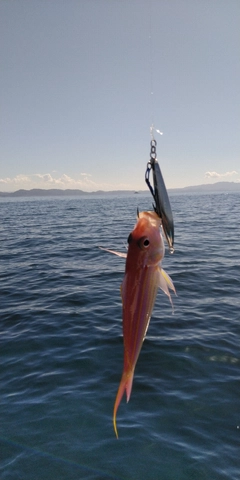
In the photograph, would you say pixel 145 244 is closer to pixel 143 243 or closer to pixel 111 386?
pixel 143 243

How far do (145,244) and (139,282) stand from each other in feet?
1.07

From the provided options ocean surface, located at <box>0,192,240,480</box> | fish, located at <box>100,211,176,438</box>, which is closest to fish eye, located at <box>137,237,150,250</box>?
fish, located at <box>100,211,176,438</box>

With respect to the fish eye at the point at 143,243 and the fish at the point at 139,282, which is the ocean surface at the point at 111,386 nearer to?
the fish at the point at 139,282

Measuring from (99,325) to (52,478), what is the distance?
519 cm

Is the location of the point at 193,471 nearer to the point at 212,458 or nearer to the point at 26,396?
the point at 212,458

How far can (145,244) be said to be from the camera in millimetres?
2795

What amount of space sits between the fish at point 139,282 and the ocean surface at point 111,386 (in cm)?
348

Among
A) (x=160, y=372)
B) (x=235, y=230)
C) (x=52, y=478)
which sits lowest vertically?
(x=52, y=478)

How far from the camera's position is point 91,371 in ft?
26.0

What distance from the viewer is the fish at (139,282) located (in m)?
2.81

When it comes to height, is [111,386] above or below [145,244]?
below

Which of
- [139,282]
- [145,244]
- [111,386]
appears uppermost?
[145,244]

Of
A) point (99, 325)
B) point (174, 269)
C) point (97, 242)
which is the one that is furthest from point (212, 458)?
point (97, 242)

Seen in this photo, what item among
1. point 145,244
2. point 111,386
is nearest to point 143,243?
point 145,244
